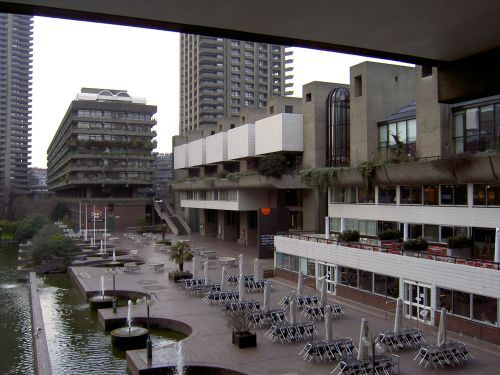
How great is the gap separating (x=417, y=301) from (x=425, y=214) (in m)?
5.61

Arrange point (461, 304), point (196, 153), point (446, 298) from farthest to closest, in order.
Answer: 1. point (196, 153)
2. point (446, 298)
3. point (461, 304)

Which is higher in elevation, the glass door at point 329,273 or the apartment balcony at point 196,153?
the apartment balcony at point 196,153

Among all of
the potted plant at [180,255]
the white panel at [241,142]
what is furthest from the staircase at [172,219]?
the potted plant at [180,255]

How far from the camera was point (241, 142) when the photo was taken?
55594 millimetres

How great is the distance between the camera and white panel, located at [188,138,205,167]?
229ft

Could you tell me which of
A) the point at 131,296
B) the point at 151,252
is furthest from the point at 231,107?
the point at 131,296

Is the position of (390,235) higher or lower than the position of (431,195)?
lower

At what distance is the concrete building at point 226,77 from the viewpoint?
111500 millimetres

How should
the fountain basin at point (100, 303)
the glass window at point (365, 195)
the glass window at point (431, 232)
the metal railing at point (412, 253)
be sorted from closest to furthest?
the metal railing at point (412, 253)
the glass window at point (431, 232)
the fountain basin at point (100, 303)
the glass window at point (365, 195)

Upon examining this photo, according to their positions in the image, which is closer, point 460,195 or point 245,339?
point 245,339

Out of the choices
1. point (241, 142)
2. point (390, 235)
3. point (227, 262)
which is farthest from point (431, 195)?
point (241, 142)

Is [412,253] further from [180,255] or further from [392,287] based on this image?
[180,255]

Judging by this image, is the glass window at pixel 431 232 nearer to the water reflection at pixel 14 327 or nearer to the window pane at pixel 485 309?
the window pane at pixel 485 309

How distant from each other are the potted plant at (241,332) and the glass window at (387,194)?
13281 millimetres
